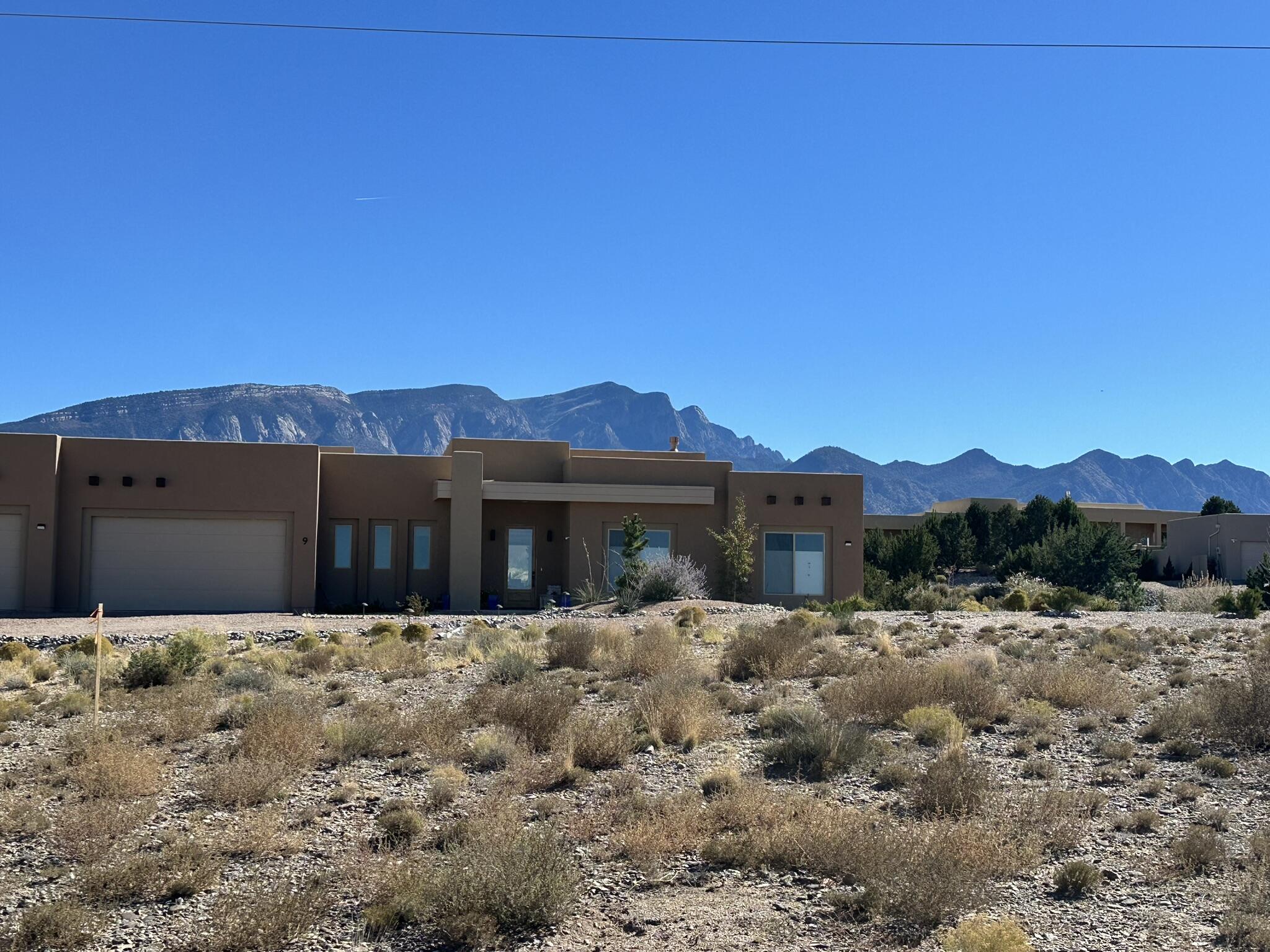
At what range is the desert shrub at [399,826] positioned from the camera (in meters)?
8.98

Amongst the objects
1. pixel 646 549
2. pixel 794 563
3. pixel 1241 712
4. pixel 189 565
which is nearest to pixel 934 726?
pixel 1241 712

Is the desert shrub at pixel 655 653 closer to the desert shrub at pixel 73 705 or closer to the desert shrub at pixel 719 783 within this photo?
the desert shrub at pixel 719 783

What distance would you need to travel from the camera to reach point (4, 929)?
7.32 metres

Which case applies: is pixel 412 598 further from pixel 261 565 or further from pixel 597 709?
pixel 597 709

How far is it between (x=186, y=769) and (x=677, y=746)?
467cm

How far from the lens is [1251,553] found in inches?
1933

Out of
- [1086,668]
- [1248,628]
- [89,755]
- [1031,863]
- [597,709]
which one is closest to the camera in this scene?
[1031,863]

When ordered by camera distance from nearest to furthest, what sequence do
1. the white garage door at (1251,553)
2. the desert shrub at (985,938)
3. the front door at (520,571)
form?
the desert shrub at (985,938), the front door at (520,571), the white garage door at (1251,553)

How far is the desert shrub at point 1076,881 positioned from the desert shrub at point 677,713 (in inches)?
175

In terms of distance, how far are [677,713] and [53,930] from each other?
6615 millimetres

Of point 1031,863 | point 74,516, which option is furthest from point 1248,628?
point 74,516

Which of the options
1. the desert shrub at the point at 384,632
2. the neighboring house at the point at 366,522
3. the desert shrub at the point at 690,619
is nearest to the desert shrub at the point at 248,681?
the desert shrub at the point at 384,632

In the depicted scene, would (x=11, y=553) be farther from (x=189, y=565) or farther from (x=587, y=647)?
(x=587, y=647)

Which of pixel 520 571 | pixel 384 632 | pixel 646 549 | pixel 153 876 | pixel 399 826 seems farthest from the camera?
pixel 520 571
